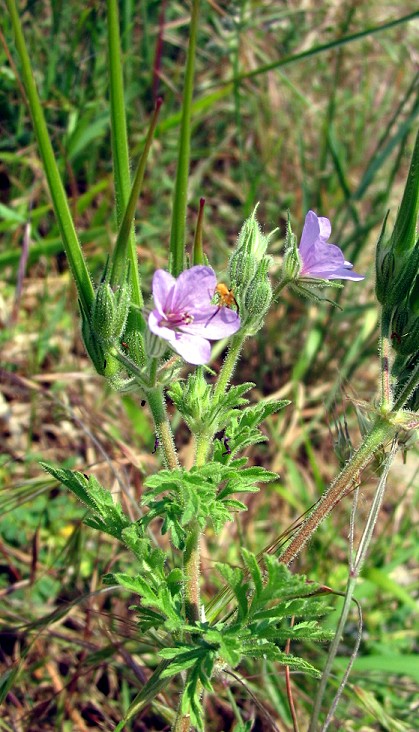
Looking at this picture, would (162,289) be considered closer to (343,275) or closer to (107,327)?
(107,327)

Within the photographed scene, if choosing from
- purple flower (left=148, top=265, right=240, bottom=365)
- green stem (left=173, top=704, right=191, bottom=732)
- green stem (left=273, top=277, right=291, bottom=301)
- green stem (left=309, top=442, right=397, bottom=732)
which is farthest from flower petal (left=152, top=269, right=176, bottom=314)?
green stem (left=173, top=704, right=191, bottom=732)

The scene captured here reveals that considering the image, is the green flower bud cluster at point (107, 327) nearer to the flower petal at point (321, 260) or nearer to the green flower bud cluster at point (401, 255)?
the flower petal at point (321, 260)

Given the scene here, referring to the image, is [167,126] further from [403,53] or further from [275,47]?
[403,53]

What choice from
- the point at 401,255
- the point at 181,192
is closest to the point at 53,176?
the point at 181,192

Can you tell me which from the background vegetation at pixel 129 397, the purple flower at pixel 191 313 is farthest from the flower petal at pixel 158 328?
the background vegetation at pixel 129 397

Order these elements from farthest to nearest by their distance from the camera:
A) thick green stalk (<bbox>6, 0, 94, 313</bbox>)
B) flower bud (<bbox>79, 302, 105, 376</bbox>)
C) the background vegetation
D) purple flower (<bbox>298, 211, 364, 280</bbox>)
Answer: the background vegetation
purple flower (<bbox>298, 211, 364, 280</bbox>)
flower bud (<bbox>79, 302, 105, 376</bbox>)
thick green stalk (<bbox>6, 0, 94, 313</bbox>)

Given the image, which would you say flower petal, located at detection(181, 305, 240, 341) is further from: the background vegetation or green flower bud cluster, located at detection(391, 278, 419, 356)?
the background vegetation
